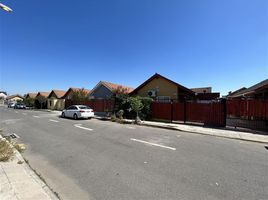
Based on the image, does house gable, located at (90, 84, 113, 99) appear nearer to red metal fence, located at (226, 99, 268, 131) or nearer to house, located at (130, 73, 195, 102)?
house, located at (130, 73, 195, 102)

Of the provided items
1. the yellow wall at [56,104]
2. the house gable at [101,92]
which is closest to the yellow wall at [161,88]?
the house gable at [101,92]

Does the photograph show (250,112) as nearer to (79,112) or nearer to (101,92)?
(79,112)

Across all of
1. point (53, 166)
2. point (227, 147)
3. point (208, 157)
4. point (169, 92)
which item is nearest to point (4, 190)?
point (53, 166)

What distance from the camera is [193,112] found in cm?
1489

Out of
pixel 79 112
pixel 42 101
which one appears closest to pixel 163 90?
Answer: pixel 79 112

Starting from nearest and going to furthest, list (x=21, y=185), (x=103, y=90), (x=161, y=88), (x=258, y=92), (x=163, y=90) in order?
(x=21, y=185)
(x=258, y=92)
(x=163, y=90)
(x=161, y=88)
(x=103, y=90)

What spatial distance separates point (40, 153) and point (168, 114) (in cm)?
1209

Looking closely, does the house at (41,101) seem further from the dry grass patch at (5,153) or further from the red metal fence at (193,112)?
the dry grass patch at (5,153)

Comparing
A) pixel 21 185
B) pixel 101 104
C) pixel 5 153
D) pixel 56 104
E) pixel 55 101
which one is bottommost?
pixel 21 185

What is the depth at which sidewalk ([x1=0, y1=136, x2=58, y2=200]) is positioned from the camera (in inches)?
136

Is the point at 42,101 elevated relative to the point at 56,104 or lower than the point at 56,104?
elevated

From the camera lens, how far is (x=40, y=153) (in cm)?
678

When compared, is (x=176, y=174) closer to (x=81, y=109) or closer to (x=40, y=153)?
(x=40, y=153)

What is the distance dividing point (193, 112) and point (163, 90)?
706 cm
